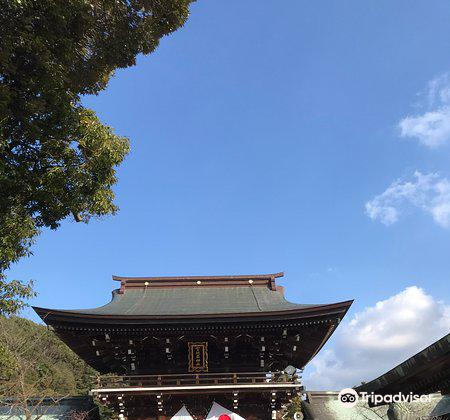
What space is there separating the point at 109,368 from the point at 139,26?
13.2 meters

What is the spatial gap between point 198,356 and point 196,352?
16 cm

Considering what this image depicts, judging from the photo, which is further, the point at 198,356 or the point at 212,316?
the point at 198,356

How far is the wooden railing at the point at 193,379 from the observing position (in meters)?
13.1

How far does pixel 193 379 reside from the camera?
13.2 meters

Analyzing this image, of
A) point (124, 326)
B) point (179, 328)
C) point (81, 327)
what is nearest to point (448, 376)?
point (179, 328)

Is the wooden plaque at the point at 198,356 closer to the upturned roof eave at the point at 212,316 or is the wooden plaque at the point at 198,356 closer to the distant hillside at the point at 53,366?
the upturned roof eave at the point at 212,316

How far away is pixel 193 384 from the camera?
13297 millimetres

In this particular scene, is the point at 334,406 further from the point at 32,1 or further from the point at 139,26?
the point at 32,1

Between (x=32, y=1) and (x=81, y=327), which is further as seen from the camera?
(x=81, y=327)

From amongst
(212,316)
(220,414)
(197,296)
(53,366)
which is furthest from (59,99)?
(53,366)

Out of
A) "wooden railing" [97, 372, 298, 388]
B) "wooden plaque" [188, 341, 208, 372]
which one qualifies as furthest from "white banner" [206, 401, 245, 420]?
"wooden plaque" [188, 341, 208, 372]

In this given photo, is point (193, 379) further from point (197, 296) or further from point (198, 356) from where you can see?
point (197, 296)

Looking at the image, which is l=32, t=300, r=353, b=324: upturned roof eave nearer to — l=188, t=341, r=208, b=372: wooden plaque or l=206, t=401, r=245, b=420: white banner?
l=188, t=341, r=208, b=372: wooden plaque

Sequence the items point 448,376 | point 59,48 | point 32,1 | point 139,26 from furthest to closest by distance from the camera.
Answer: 1. point 139,26
2. point 59,48
3. point 32,1
4. point 448,376
